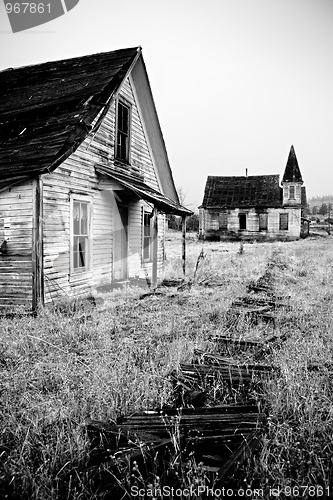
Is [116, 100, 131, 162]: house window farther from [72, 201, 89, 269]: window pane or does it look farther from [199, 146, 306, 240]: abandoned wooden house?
[199, 146, 306, 240]: abandoned wooden house

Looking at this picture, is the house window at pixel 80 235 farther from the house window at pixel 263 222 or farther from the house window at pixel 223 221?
the house window at pixel 263 222

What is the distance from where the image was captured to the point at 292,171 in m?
34.4

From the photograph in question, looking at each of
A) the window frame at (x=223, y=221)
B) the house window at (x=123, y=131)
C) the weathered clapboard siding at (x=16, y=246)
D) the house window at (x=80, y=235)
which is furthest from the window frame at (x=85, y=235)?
the window frame at (x=223, y=221)

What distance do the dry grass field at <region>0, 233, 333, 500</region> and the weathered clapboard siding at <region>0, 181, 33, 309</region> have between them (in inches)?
31.7

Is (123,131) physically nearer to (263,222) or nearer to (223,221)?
(223,221)

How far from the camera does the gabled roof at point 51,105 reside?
22.3ft

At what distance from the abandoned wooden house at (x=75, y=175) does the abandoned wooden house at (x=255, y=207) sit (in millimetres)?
23701

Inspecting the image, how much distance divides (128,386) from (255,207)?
33037 mm

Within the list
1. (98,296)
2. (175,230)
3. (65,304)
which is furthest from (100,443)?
(175,230)

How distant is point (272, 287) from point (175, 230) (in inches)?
1774

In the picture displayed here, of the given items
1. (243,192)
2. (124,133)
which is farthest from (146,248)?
(243,192)

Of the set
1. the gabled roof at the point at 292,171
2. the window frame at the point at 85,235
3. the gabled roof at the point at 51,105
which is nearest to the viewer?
the gabled roof at the point at 51,105

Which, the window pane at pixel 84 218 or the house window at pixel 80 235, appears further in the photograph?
the window pane at pixel 84 218

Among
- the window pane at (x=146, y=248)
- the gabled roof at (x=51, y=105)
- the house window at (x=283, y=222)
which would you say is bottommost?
the window pane at (x=146, y=248)
